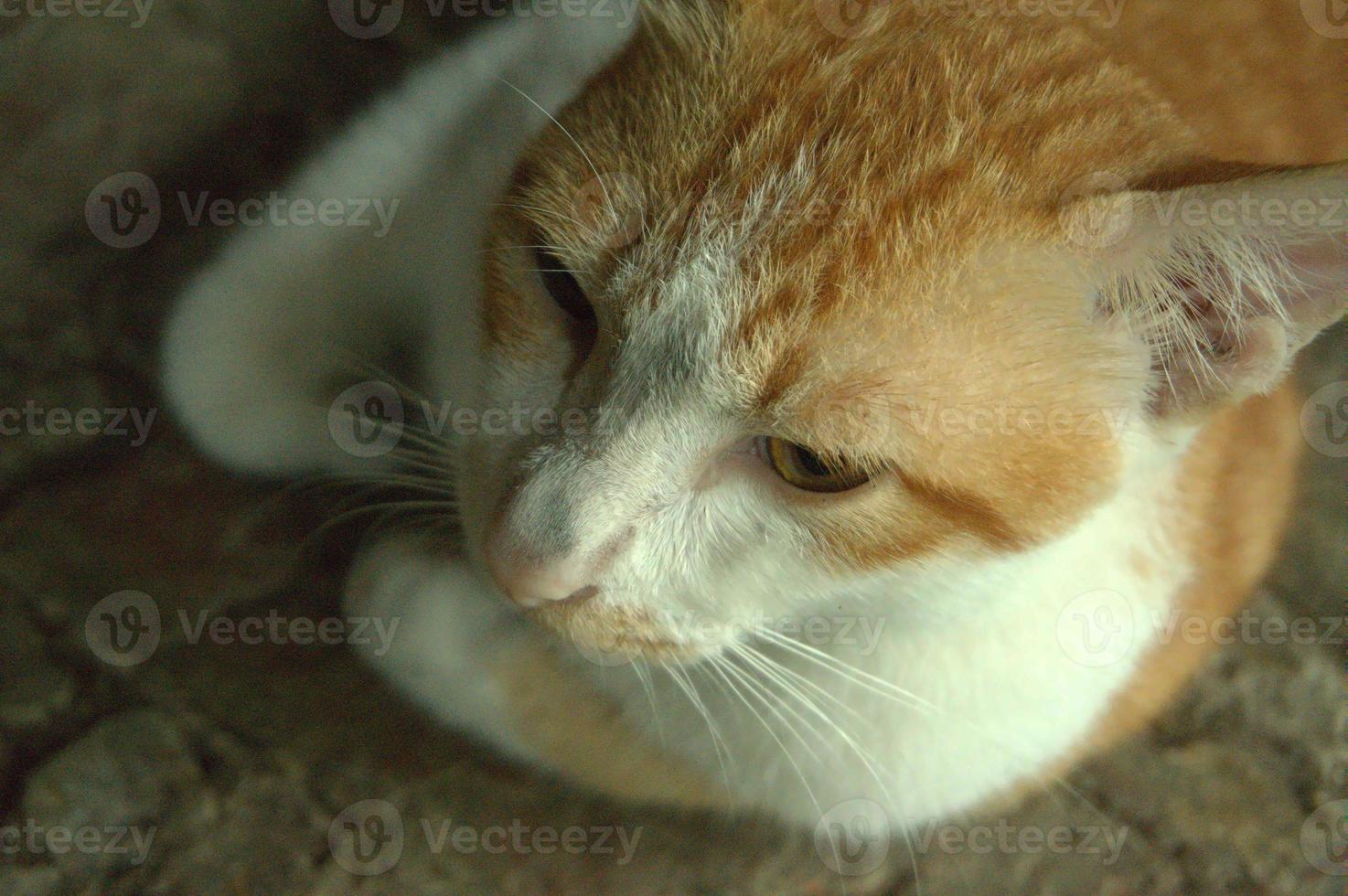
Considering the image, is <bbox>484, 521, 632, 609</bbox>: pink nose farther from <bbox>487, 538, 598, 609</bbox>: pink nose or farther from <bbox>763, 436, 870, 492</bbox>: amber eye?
<bbox>763, 436, 870, 492</bbox>: amber eye

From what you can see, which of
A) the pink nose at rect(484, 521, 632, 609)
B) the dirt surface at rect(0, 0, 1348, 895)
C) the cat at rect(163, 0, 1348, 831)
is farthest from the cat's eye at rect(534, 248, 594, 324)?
the dirt surface at rect(0, 0, 1348, 895)

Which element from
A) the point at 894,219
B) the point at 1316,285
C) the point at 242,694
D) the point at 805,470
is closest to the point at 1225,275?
the point at 1316,285

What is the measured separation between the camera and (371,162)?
5.58 feet

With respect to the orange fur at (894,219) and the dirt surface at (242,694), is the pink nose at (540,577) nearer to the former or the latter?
the orange fur at (894,219)

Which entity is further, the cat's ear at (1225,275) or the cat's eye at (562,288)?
the cat's eye at (562,288)

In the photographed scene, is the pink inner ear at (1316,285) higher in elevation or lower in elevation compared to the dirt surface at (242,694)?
higher

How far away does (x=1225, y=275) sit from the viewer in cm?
103

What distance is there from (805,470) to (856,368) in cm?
15

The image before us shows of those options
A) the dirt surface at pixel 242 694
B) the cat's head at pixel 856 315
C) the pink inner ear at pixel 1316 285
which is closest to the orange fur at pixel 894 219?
the cat's head at pixel 856 315

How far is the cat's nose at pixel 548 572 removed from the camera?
108cm

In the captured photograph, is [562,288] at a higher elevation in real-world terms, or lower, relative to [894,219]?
lower

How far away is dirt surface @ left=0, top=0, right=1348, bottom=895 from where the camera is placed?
56.1 inches

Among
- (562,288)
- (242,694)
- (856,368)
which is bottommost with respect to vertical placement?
(242,694)

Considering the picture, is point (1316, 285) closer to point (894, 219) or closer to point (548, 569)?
point (894, 219)
